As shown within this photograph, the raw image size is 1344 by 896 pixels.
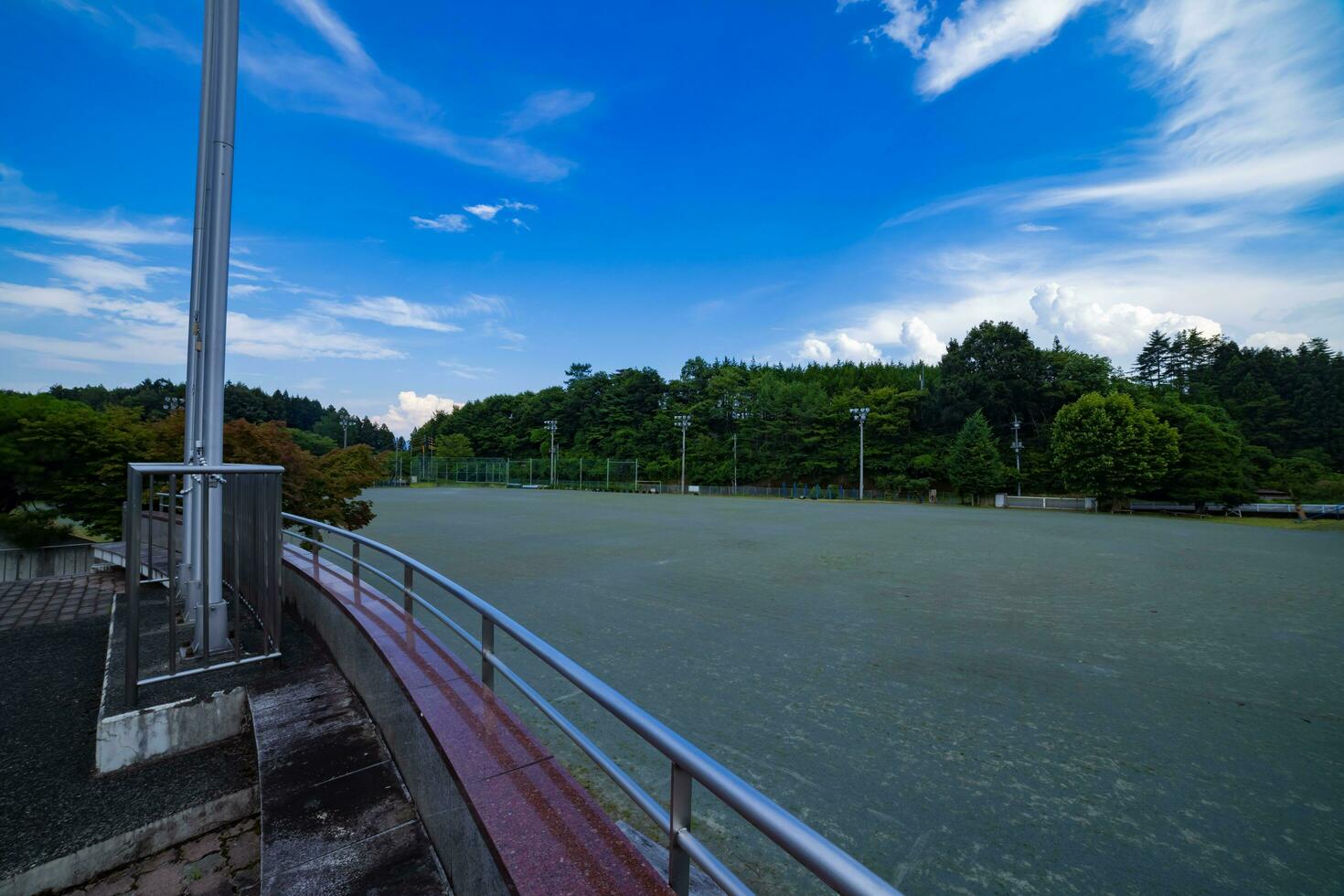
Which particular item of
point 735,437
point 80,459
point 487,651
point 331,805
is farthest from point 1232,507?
point 80,459

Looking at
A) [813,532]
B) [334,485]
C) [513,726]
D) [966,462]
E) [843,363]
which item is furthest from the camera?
[843,363]

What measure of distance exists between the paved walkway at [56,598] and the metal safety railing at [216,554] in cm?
234

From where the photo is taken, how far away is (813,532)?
56.5 ft

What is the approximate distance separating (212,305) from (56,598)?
4605mm

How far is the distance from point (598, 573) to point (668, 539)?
5.02 metres

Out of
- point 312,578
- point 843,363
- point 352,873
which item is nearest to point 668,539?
point 312,578

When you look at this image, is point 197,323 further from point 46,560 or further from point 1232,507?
point 1232,507

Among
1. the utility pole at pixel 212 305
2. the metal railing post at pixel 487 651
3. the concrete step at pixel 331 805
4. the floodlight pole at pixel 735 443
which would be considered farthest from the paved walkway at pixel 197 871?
the floodlight pole at pixel 735 443

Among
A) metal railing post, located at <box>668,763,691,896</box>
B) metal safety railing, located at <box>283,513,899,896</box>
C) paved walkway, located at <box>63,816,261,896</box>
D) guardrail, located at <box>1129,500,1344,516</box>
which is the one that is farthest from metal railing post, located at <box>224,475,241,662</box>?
guardrail, located at <box>1129,500,1344,516</box>

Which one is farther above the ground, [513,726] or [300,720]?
[513,726]

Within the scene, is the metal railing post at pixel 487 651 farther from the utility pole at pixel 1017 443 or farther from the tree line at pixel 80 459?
the utility pole at pixel 1017 443

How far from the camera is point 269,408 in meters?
84.6

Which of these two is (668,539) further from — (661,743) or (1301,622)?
(661,743)

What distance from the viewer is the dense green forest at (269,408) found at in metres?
64.8
